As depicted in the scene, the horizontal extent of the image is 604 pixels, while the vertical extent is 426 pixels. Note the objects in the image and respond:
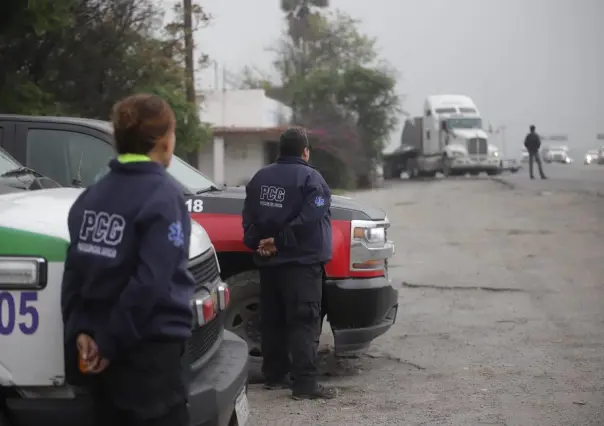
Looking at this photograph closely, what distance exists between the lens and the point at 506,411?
5.75m

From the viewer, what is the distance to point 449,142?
40.5 m

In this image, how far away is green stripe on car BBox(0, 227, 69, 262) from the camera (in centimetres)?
325

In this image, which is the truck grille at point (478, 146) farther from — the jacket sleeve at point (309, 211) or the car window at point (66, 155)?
the car window at point (66, 155)

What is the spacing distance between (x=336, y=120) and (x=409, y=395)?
101ft

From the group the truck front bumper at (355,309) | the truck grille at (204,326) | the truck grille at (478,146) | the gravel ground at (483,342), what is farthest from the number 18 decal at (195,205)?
the truck grille at (478,146)

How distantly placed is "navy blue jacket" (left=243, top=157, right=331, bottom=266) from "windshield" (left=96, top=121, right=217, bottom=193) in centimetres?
71

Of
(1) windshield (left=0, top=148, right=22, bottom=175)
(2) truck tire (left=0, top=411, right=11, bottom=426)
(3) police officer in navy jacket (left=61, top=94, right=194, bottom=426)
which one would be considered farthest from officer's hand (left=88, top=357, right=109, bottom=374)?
(1) windshield (left=0, top=148, right=22, bottom=175)

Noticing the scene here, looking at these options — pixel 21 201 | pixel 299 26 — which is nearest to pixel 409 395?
pixel 21 201

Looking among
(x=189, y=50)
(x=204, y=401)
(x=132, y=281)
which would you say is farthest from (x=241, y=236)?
(x=189, y=50)

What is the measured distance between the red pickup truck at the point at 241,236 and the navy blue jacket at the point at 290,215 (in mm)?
391

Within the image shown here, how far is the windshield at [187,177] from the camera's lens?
654 cm

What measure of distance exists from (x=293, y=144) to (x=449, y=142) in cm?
3518

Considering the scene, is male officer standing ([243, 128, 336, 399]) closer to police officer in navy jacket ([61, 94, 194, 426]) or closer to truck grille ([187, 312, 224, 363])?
truck grille ([187, 312, 224, 363])

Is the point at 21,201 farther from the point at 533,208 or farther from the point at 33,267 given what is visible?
the point at 533,208
